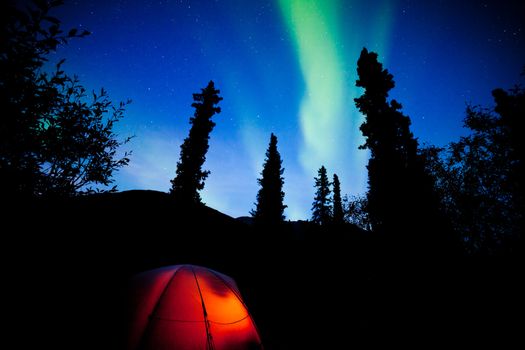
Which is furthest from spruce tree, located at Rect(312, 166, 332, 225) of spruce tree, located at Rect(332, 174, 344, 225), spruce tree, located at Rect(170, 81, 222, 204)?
spruce tree, located at Rect(170, 81, 222, 204)

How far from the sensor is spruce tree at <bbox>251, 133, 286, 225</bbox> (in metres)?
27.6

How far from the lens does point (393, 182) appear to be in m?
16.3

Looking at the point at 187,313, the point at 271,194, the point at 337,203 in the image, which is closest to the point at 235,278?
the point at 187,313

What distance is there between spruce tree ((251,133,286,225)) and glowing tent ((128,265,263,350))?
69.1 feet

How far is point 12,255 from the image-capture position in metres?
6.39

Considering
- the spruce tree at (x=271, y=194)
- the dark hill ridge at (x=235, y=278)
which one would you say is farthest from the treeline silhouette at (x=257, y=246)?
the spruce tree at (x=271, y=194)

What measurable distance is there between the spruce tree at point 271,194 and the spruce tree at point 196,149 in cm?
964

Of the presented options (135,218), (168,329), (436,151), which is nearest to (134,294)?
A: (168,329)

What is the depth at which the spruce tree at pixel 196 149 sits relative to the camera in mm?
20344

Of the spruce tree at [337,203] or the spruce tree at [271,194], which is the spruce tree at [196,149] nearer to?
the spruce tree at [271,194]

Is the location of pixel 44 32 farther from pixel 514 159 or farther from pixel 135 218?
pixel 514 159

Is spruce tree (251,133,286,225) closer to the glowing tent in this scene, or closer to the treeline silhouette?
the treeline silhouette

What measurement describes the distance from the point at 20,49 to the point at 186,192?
16.6m

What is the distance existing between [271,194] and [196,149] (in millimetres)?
11957
